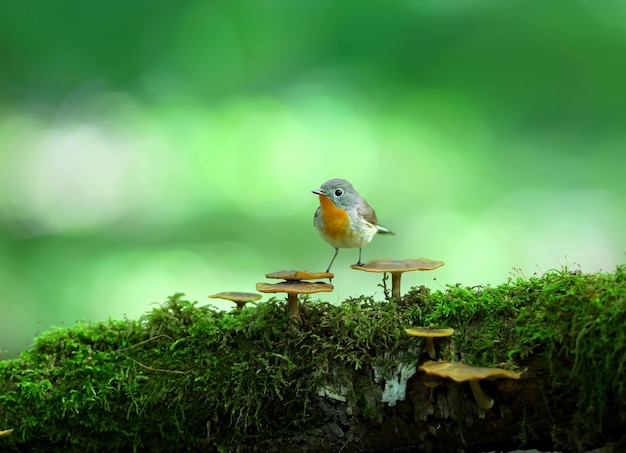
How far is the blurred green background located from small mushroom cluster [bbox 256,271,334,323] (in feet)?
18.1

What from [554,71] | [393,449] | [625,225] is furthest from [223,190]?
[393,449]

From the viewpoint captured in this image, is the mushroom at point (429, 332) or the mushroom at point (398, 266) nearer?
the mushroom at point (429, 332)

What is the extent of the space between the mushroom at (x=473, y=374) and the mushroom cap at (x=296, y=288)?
734 millimetres

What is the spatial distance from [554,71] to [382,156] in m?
3.07

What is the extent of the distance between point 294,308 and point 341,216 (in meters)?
0.95

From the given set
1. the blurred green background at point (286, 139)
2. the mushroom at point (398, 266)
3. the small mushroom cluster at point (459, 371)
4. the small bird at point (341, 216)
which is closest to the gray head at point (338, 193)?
the small bird at point (341, 216)

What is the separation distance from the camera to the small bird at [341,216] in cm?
412

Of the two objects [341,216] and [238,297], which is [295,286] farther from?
[341,216]

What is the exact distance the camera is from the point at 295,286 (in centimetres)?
324

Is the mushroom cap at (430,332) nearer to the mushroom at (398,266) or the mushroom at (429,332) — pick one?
the mushroom at (429,332)

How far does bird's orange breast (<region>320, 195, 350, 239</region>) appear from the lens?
162 inches

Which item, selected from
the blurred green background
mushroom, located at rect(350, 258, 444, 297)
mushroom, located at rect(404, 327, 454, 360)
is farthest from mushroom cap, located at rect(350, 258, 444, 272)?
the blurred green background

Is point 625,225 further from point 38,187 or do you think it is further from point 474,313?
point 38,187

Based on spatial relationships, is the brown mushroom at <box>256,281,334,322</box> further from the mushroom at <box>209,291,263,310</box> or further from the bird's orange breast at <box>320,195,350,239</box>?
the bird's orange breast at <box>320,195,350,239</box>
